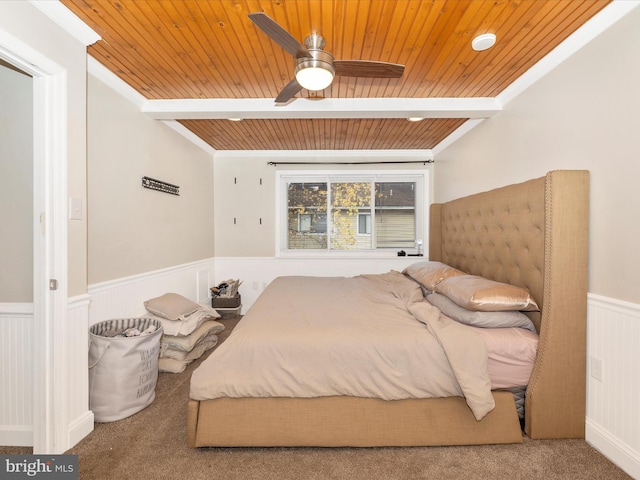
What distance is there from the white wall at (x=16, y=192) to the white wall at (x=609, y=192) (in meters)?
3.38

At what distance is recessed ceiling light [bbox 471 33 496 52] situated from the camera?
1968 millimetres

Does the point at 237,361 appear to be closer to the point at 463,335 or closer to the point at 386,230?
the point at 463,335

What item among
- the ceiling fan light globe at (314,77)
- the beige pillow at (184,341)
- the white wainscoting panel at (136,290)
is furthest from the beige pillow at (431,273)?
the white wainscoting panel at (136,290)

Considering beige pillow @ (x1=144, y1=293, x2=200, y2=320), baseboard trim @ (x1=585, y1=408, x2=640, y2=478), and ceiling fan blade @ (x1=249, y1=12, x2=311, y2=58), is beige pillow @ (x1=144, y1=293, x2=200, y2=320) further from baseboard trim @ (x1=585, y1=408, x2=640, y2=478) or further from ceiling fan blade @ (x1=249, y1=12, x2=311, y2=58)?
baseboard trim @ (x1=585, y1=408, x2=640, y2=478)

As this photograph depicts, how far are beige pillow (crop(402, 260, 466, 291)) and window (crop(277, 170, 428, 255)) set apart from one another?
165cm

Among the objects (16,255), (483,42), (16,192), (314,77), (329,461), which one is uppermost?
(483,42)

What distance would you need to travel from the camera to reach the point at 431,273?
9.80 ft

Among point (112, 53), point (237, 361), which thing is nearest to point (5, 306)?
point (237, 361)

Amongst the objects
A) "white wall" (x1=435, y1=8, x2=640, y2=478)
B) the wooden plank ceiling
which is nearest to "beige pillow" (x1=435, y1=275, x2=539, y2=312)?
"white wall" (x1=435, y1=8, x2=640, y2=478)

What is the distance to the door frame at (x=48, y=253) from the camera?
71.0 inches

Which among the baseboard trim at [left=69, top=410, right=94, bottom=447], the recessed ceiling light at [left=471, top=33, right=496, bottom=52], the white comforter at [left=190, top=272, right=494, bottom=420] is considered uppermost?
the recessed ceiling light at [left=471, top=33, right=496, bottom=52]

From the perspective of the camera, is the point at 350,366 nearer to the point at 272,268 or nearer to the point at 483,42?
the point at 483,42

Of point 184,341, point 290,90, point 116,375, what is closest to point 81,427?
point 116,375

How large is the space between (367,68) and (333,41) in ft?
1.05
